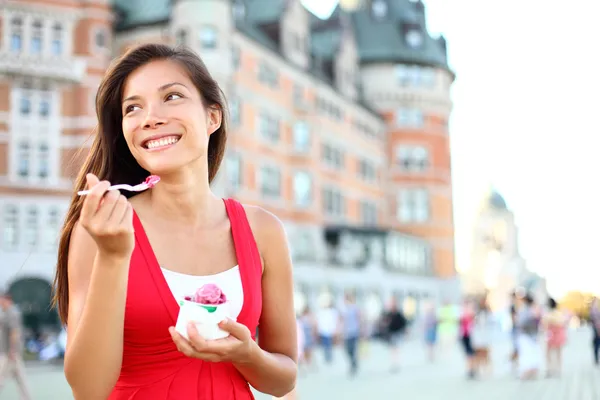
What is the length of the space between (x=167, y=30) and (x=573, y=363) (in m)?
22.8

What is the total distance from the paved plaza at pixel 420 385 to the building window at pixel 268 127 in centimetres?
2007

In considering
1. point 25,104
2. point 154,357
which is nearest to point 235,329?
point 154,357

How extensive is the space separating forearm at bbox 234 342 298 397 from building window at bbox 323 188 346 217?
42.7 meters

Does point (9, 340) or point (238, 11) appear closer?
point (9, 340)

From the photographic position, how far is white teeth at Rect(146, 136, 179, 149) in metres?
2.12

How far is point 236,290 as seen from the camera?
7.00 feet

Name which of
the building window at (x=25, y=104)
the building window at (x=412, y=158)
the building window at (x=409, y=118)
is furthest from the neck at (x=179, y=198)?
the building window at (x=412, y=158)

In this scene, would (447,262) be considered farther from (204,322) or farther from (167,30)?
(204,322)

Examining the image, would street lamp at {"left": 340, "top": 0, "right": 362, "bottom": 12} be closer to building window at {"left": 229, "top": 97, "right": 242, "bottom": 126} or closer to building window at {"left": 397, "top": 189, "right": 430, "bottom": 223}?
building window at {"left": 397, "top": 189, "right": 430, "bottom": 223}

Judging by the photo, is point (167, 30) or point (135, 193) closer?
point (135, 193)

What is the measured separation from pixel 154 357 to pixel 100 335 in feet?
0.66

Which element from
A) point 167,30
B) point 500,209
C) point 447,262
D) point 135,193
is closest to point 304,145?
point 167,30

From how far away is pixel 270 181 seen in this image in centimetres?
3916

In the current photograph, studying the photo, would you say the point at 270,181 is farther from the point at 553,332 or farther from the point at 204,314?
the point at 204,314
